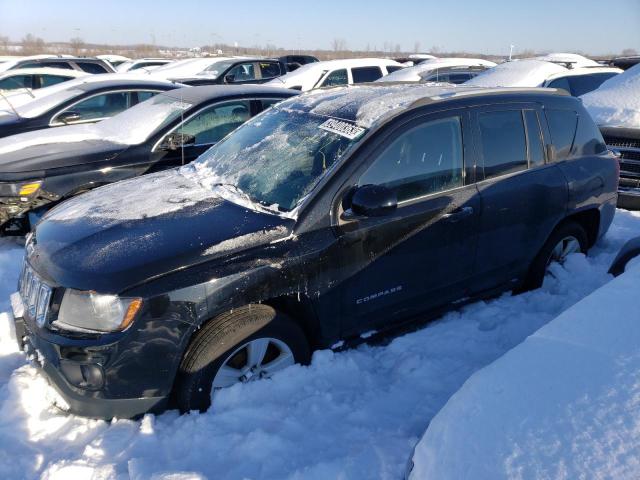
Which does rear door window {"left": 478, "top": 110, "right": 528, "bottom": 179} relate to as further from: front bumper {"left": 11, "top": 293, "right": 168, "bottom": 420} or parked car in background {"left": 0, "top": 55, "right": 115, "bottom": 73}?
parked car in background {"left": 0, "top": 55, "right": 115, "bottom": 73}

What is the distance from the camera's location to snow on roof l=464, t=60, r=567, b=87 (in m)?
9.52

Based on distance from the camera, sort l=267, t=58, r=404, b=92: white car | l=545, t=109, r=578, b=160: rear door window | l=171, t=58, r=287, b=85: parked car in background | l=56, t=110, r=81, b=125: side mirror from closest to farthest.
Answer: l=545, t=109, r=578, b=160: rear door window
l=56, t=110, r=81, b=125: side mirror
l=267, t=58, r=404, b=92: white car
l=171, t=58, r=287, b=85: parked car in background

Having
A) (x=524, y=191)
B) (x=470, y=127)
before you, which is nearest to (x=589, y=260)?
(x=524, y=191)

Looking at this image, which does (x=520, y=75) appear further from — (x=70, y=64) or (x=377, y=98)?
(x=70, y=64)

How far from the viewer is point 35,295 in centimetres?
285

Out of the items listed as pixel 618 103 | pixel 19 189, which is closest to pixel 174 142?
pixel 19 189

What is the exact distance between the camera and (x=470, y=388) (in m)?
2.00

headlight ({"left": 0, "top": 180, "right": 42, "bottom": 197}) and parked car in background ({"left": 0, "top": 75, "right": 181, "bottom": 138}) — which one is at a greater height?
parked car in background ({"left": 0, "top": 75, "right": 181, "bottom": 138})

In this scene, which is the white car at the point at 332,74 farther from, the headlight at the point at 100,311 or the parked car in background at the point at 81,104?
the headlight at the point at 100,311

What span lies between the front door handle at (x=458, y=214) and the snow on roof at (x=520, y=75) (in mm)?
6495

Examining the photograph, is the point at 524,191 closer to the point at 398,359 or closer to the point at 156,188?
the point at 398,359

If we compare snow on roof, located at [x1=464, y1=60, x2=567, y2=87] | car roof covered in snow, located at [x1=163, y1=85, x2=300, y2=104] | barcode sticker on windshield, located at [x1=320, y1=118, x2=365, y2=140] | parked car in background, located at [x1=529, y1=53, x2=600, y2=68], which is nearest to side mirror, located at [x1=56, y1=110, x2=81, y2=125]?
car roof covered in snow, located at [x1=163, y1=85, x2=300, y2=104]

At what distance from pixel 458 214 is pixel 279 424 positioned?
174 centimetres

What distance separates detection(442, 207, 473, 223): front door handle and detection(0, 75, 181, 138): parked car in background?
5680 millimetres
